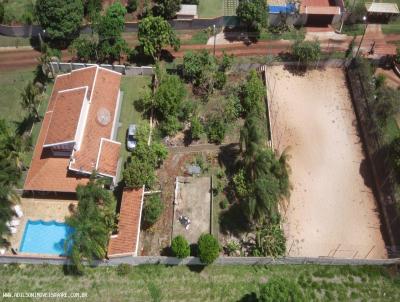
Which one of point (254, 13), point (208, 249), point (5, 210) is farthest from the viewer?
point (254, 13)

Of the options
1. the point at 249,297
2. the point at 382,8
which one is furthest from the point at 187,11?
the point at 249,297

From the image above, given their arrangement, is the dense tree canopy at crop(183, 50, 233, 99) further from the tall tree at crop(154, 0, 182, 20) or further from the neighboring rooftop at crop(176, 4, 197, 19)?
the neighboring rooftop at crop(176, 4, 197, 19)

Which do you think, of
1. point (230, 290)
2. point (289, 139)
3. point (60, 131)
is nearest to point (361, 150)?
point (289, 139)

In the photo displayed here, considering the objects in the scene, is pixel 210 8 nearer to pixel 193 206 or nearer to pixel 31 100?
pixel 31 100

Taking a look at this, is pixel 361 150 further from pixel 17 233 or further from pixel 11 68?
pixel 11 68

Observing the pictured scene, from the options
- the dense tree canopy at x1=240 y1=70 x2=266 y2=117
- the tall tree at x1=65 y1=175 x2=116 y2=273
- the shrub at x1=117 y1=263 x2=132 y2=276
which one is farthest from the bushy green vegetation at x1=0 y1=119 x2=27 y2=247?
the dense tree canopy at x1=240 y1=70 x2=266 y2=117
